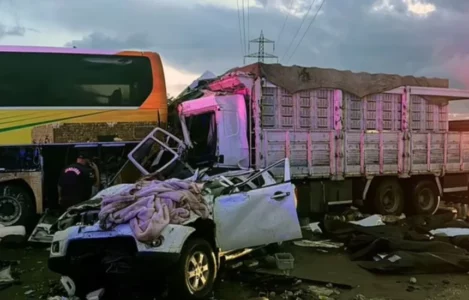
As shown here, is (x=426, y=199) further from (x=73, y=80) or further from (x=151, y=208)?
(x=151, y=208)

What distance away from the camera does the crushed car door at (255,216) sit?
19.9 feet

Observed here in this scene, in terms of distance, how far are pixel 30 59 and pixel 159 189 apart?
5.71 meters

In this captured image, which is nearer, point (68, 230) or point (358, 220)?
point (68, 230)

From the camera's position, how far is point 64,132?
32.4 feet

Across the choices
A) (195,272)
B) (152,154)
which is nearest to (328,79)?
(152,154)

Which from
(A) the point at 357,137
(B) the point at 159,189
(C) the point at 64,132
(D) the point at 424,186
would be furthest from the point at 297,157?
(B) the point at 159,189

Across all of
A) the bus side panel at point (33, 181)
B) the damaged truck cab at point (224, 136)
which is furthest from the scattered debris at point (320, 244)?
the bus side panel at point (33, 181)

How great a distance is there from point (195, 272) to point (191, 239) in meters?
0.34

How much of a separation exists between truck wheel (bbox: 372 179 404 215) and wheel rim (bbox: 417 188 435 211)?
1.60ft

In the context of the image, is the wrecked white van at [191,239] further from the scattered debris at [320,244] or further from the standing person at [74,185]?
the standing person at [74,185]

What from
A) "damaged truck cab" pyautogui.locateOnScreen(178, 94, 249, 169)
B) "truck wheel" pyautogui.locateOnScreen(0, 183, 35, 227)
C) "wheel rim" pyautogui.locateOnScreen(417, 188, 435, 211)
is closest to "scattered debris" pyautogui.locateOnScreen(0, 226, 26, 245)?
"truck wheel" pyautogui.locateOnScreen(0, 183, 35, 227)

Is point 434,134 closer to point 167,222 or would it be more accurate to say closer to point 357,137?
point 357,137

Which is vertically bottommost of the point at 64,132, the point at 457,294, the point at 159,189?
the point at 457,294

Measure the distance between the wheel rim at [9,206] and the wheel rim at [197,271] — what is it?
5.29 meters
